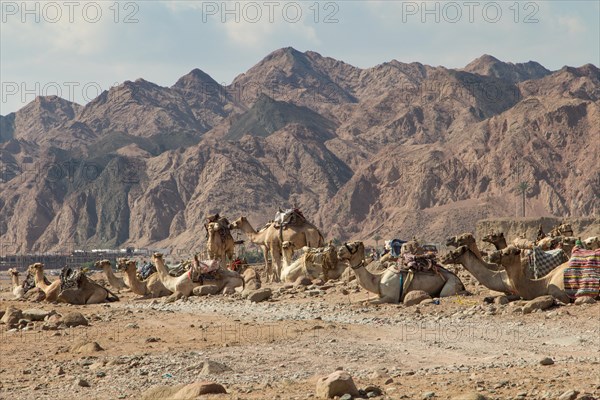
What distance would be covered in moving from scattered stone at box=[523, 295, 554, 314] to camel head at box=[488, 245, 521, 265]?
896 millimetres

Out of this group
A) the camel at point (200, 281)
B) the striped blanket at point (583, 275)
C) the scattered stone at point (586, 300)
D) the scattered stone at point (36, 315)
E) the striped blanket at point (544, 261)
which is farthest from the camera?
the camel at point (200, 281)

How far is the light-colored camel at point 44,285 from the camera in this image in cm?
2559

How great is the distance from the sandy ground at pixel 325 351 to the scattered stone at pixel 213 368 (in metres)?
0.09

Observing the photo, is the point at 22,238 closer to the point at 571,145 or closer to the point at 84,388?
the point at 571,145

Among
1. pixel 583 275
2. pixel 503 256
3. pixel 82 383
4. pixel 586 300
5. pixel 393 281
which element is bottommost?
pixel 82 383

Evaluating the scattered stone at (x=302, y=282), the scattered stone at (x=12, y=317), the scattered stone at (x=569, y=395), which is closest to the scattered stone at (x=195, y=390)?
the scattered stone at (x=569, y=395)

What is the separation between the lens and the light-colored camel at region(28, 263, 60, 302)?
2559 cm

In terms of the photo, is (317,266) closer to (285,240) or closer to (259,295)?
(285,240)

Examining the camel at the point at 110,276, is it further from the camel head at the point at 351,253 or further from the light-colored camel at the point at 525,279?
the light-colored camel at the point at 525,279

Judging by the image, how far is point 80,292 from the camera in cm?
2441

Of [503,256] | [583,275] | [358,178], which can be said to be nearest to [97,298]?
[503,256]

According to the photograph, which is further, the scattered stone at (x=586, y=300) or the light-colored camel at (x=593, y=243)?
the light-colored camel at (x=593, y=243)

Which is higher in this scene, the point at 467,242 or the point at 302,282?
the point at 467,242

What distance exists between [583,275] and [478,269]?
1.77 metres
